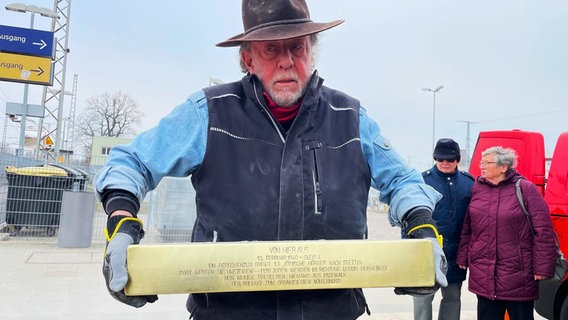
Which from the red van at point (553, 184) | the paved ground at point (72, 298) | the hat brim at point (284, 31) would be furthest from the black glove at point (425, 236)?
the paved ground at point (72, 298)

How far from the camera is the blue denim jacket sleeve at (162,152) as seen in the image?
162cm

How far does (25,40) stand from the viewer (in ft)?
46.1

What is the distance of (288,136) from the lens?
177 centimetres

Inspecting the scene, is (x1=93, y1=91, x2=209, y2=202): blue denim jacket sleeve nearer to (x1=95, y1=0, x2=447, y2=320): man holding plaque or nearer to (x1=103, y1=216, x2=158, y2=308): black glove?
(x1=95, y1=0, x2=447, y2=320): man holding plaque

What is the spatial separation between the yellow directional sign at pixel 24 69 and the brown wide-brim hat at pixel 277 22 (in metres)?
13.9

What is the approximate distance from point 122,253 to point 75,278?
5314 millimetres

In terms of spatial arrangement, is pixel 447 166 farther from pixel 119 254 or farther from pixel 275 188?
pixel 119 254

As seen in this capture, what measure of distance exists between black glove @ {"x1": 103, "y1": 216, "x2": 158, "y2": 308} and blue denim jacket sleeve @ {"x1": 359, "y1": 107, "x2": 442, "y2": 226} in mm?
930

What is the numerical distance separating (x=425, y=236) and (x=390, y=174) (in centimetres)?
33

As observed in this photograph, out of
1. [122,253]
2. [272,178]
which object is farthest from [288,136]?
[122,253]

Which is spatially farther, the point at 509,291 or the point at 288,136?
the point at 509,291

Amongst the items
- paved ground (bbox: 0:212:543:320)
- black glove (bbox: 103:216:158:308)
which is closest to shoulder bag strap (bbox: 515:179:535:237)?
paved ground (bbox: 0:212:543:320)

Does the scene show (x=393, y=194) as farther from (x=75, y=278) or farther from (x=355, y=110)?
(x=75, y=278)

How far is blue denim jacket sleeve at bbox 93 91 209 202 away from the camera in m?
1.62
